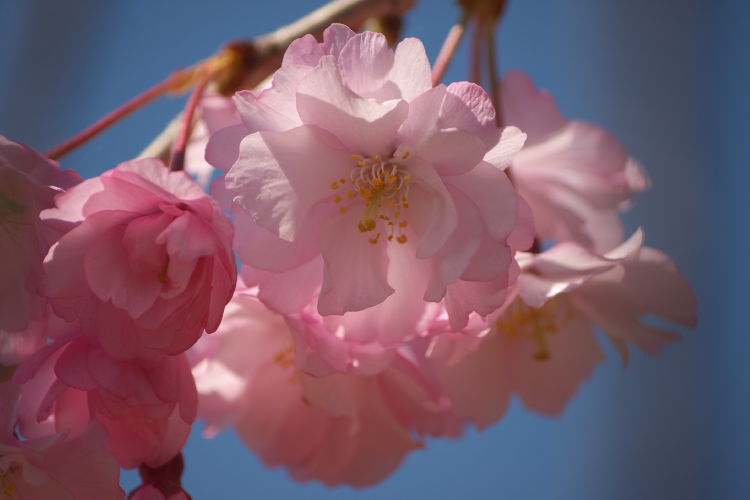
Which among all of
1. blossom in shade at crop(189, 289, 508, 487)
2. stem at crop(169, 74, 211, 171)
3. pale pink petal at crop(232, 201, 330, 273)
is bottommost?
blossom in shade at crop(189, 289, 508, 487)

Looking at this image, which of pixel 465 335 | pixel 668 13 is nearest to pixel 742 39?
pixel 668 13

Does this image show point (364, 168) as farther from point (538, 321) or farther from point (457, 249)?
point (538, 321)

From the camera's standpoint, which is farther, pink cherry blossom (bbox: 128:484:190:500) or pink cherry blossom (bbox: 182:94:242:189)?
pink cherry blossom (bbox: 182:94:242:189)

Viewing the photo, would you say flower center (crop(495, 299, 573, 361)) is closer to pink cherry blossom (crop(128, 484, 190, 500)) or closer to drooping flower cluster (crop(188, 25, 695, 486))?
drooping flower cluster (crop(188, 25, 695, 486))

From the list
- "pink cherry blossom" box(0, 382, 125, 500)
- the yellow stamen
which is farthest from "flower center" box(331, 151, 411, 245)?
"pink cherry blossom" box(0, 382, 125, 500)

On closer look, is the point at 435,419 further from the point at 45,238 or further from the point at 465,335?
the point at 45,238

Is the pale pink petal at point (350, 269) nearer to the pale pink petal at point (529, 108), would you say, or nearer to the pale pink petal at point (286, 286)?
the pale pink petal at point (286, 286)

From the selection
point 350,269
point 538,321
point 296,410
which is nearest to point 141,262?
point 350,269
